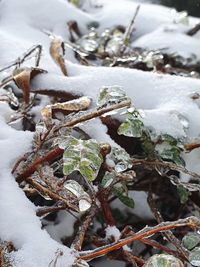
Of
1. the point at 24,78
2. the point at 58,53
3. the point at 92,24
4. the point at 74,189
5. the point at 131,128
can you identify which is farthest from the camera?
the point at 92,24

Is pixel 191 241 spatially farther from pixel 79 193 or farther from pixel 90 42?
pixel 90 42

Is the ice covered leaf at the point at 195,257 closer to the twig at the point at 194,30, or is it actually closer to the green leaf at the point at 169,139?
the green leaf at the point at 169,139

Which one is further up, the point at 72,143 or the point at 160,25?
the point at 72,143

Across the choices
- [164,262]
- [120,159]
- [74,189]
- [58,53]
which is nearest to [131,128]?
[120,159]

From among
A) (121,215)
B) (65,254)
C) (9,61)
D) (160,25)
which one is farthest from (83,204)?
(160,25)

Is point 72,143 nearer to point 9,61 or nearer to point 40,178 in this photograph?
point 40,178

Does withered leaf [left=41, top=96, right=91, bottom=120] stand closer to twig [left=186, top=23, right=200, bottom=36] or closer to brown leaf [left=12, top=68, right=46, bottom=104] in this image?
brown leaf [left=12, top=68, right=46, bottom=104]
